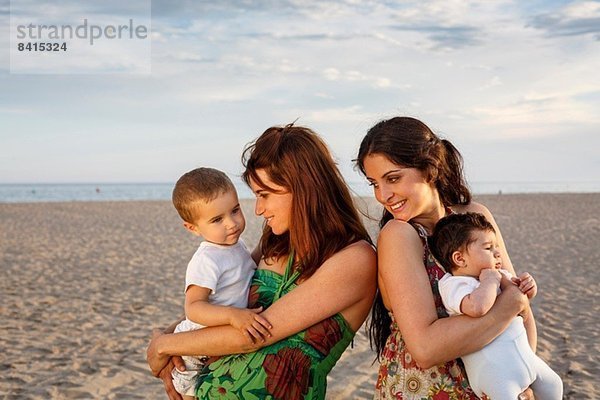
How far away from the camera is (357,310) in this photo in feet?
9.46

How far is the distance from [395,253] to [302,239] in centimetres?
37

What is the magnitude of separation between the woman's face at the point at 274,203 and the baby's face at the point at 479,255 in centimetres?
71

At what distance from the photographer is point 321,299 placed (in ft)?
9.00

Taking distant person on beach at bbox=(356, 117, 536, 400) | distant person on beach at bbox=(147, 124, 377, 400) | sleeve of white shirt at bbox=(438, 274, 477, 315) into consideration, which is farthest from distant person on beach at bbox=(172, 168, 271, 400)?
sleeve of white shirt at bbox=(438, 274, 477, 315)

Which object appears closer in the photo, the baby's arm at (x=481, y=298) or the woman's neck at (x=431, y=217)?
the baby's arm at (x=481, y=298)

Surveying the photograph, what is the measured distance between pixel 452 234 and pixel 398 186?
0.29 meters

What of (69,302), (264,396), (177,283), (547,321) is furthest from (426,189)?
(177,283)

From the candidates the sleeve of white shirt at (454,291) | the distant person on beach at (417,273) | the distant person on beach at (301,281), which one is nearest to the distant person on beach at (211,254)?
the distant person on beach at (301,281)

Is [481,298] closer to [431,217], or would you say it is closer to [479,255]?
[479,255]

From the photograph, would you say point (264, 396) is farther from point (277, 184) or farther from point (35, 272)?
point (35, 272)

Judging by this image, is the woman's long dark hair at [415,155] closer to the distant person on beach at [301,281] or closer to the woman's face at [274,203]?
the distant person on beach at [301,281]

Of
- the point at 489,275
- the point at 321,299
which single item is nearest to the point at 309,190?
the point at 321,299

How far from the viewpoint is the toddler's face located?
122 inches

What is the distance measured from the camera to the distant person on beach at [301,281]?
9.03 feet
